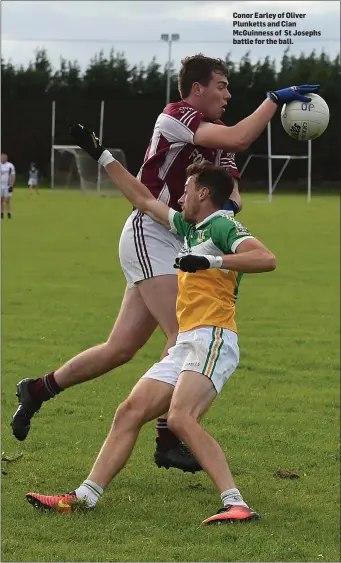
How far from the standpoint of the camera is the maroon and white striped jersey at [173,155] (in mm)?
6012

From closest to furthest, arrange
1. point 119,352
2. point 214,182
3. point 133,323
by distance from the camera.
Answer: point 214,182, point 133,323, point 119,352

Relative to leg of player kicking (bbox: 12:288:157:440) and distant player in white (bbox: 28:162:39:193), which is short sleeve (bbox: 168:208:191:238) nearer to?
leg of player kicking (bbox: 12:288:157:440)

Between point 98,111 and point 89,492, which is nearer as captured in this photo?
point 89,492

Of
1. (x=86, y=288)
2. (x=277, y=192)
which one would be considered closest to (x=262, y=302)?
(x=86, y=288)

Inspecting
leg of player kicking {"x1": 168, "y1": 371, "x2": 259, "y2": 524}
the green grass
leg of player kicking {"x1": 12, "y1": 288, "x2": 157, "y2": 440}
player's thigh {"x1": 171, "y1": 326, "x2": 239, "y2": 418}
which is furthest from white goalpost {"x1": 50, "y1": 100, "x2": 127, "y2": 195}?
leg of player kicking {"x1": 168, "y1": 371, "x2": 259, "y2": 524}

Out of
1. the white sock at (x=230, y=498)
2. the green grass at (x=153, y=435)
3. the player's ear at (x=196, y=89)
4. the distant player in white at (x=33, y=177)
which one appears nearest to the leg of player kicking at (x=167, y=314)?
the green grass at (x=153, y=435)

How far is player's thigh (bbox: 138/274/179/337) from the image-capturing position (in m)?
6.12

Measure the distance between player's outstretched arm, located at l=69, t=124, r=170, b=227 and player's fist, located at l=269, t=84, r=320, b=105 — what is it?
94 cm

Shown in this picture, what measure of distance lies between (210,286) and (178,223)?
57cm

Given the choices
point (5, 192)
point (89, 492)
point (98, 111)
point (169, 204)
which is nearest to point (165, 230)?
point (169, 204)

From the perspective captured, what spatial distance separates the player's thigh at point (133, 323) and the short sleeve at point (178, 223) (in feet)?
1.95

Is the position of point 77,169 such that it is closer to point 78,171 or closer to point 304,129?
point 78,171

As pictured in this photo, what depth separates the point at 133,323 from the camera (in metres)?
6.38

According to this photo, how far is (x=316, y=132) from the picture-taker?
6.04 m
